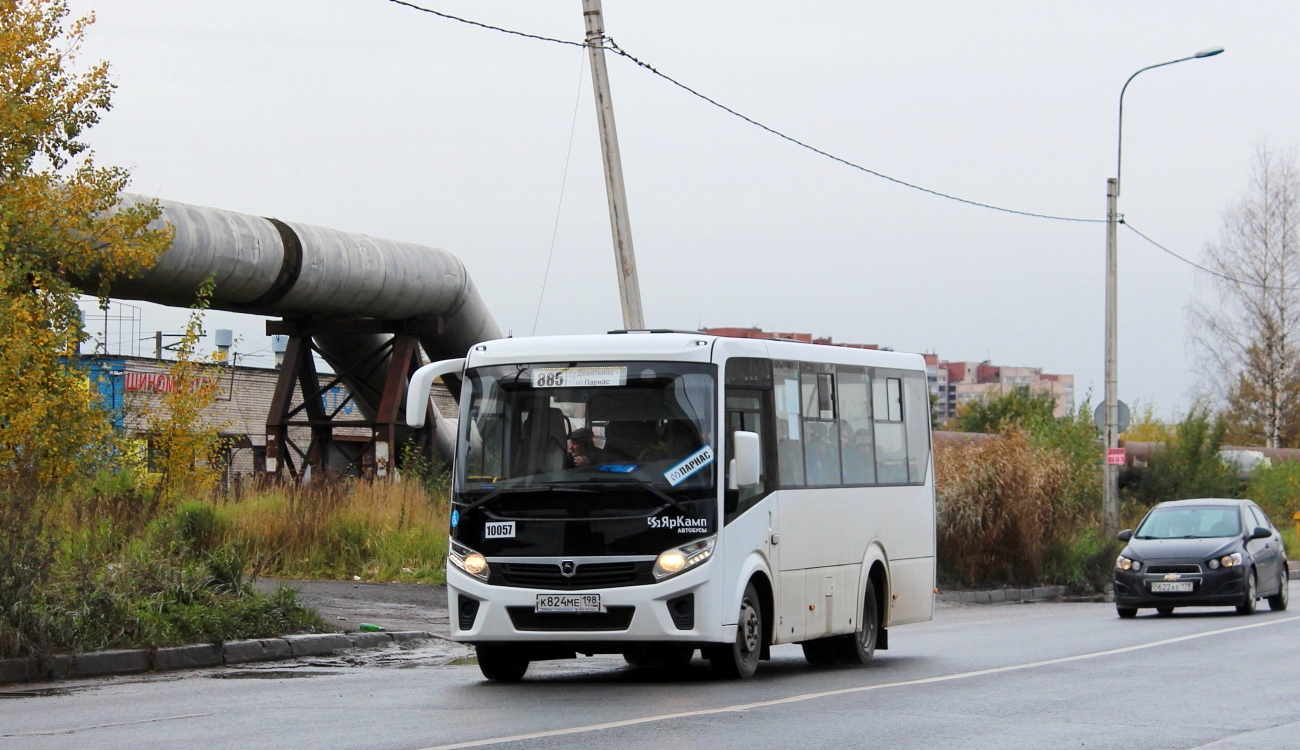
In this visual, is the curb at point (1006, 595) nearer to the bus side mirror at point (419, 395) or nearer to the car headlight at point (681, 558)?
the car headlight at point (681, 558)

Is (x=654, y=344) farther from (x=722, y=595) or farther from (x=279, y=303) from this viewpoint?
(x=279, y=303)

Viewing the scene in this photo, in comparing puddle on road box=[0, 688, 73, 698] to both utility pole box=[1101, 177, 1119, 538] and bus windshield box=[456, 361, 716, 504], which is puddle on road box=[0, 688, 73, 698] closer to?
bus windshield box=[456, 361, 716, 504]

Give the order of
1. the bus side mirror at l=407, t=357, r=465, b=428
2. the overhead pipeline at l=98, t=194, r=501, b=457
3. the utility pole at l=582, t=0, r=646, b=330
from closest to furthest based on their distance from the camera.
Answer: the bus side mirror at l=407, t=357, r=465, b=428 < the utility pole at l=582, t=0, r=646, b=330 < the overhead pipeline at l=98, t=194, r=501, b=457

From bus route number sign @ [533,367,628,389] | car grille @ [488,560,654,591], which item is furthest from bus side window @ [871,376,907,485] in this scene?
car grille @ [488,560,654,591]

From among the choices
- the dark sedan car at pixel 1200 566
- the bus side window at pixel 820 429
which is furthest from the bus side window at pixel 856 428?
the dark sedan car at pixel 1200 566

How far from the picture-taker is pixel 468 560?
12.6 meters

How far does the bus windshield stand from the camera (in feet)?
40.9

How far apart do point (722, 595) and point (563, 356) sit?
2.20 metres

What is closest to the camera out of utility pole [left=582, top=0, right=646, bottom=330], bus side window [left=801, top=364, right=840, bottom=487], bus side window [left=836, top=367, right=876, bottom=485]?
bus side window [left=801, top=364, right=840, bottom=487]

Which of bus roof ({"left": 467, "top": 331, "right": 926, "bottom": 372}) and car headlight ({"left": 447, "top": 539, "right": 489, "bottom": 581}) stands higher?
bus roof ({"left": 467, "top": 331, "right": 926, "bottom": 372})

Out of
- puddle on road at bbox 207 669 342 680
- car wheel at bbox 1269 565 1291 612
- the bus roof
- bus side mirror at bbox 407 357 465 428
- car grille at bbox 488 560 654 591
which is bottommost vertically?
car wheel at bbox 1269 565 1291 612

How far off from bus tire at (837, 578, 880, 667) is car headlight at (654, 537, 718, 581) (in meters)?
3.09

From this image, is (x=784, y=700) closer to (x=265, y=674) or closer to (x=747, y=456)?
(x=747, y=456)

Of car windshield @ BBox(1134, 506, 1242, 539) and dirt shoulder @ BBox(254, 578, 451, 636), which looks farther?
car windshield @ BBox(1134, 506, 1242, 539)
